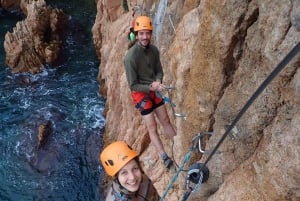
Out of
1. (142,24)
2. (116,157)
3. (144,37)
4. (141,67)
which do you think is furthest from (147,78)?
(116,157)

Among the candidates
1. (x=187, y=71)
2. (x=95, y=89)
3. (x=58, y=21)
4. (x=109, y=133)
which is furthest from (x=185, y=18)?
(x=58, y=21)

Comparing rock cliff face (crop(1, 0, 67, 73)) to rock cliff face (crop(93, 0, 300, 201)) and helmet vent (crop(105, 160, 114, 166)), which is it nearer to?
rock cliff face (crop(93, 0, 300, 201))

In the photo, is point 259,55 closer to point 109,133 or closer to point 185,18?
point 185,18

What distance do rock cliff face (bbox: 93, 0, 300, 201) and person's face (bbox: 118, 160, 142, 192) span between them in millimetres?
1204

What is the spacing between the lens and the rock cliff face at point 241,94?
4273mm

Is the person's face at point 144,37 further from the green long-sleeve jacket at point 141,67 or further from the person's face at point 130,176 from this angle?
the person's face at point 130,176

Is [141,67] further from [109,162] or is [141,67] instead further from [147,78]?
[109,162]

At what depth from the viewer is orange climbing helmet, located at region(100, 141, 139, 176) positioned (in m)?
5.18

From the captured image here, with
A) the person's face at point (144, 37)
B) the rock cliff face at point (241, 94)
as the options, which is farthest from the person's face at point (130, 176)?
the person's face at point (144, 37)

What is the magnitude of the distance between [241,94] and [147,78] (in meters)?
2.57

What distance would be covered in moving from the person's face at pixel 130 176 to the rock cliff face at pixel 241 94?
1.20m

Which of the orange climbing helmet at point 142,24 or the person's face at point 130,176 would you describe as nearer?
the person's face at point 130,176

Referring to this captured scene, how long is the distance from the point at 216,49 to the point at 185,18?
6.78 feet

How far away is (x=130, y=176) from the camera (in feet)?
16.7
